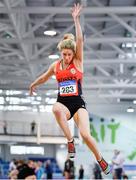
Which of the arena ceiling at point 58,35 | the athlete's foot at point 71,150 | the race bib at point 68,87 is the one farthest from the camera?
the arena ceiling at point 58,35

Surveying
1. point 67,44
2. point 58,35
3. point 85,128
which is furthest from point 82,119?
point 58,35

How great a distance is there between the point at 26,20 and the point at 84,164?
77.0 feet

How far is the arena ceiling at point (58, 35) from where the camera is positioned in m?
15.2

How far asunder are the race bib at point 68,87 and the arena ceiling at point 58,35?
10.5 m

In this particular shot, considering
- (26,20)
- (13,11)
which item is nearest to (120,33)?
(26,20)

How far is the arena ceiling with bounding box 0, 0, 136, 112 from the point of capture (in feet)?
50.0

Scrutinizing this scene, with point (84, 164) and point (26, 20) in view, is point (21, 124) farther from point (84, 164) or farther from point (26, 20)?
point (26, 20)

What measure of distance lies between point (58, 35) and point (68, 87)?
51.5 feet

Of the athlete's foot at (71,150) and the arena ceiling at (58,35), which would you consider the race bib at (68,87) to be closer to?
the athlete's foot at (71,150)

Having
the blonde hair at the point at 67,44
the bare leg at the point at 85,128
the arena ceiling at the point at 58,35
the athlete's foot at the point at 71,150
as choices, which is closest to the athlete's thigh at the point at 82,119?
the bare leg at the point at 85,128

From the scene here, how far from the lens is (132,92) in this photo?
37.0 meters

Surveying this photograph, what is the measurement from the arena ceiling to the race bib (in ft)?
34.3

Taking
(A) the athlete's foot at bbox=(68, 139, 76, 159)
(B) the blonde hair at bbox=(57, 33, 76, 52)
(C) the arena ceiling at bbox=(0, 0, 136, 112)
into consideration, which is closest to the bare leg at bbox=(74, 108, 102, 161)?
(A) the athlete's foot at bbox=(68, 139, 76, 159)

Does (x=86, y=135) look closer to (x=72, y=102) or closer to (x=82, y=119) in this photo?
(x=82, y=119)
